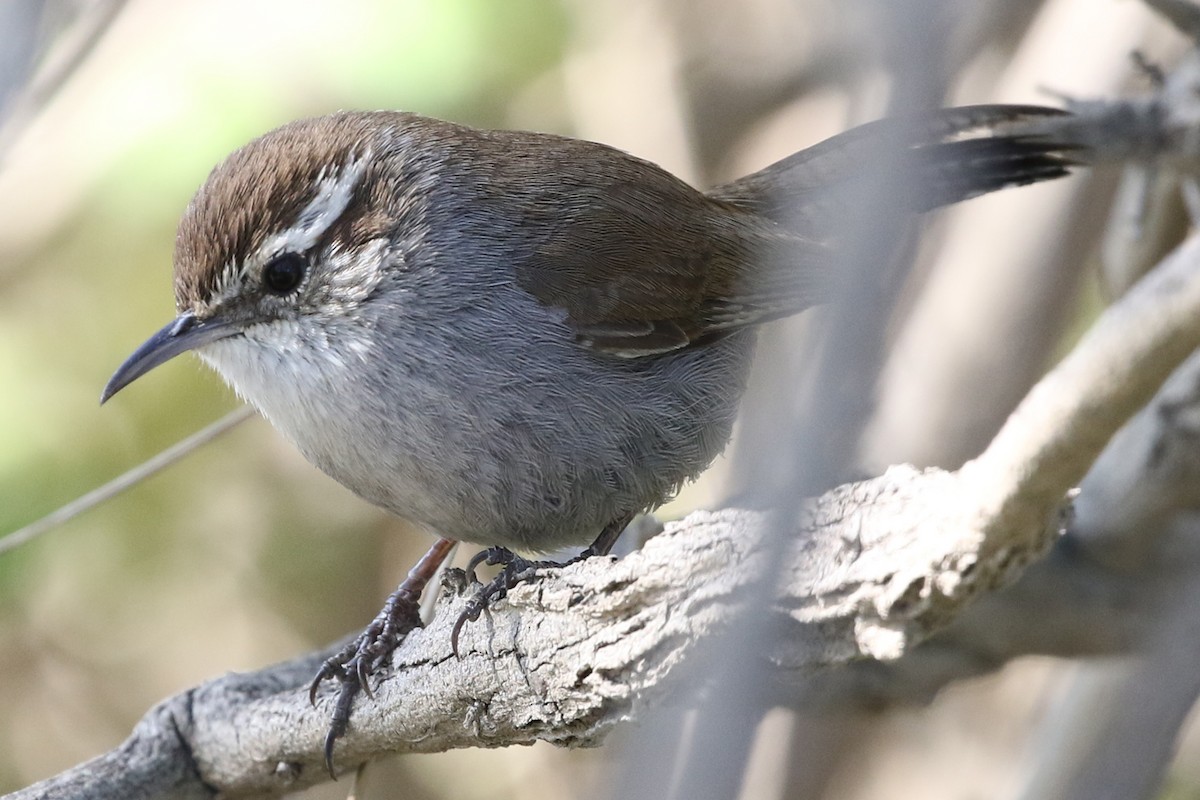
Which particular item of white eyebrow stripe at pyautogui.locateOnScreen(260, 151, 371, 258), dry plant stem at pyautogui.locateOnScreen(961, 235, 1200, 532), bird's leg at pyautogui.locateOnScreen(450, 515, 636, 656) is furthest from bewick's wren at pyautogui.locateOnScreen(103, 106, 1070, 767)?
dry plant stem at pyautogui.locateOnScreen(961, 235, 1200, 532)

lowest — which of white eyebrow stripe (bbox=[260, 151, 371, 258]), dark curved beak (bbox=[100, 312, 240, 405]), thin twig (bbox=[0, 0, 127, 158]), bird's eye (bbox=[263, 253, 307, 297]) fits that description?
dark curved beak (bbox=[100, 312, 240, 405])

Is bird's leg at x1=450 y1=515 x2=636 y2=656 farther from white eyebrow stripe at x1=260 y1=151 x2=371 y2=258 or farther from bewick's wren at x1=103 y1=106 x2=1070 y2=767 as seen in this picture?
white eyebrow stripe at x1=260 y1=151 x2=371 y2=258

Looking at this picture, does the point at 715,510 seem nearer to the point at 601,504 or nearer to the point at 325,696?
the point at 601,504

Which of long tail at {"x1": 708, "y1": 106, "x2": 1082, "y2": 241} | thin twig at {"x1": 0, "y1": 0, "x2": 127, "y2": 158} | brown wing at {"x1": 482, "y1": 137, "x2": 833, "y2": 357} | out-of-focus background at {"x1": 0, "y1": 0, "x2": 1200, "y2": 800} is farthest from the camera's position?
out-of-focus background at {"x1": 0, "y1": 0, "x2": 1200, "y2": 800}

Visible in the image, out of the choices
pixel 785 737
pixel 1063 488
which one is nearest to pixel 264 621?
pixel 785 737

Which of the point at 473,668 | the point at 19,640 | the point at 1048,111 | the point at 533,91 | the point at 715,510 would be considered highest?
the point at 533,91
